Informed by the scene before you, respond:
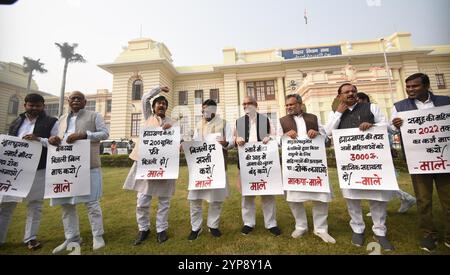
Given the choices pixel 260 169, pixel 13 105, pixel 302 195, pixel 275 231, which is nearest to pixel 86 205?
pixel 260 169

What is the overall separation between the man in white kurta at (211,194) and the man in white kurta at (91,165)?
136 cm

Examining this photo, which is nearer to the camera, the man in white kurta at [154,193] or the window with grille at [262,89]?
the man in white kurta at [154,193]

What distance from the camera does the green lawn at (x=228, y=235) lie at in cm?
279

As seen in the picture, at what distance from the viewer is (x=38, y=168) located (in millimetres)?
3350

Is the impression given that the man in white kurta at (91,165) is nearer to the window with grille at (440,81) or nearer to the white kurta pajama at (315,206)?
the white kurta pajama at (315,206)

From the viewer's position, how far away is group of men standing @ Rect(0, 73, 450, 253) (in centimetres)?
289

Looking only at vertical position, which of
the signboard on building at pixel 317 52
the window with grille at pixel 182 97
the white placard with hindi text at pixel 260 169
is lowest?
the white placard with hindi text at pixel 260 169

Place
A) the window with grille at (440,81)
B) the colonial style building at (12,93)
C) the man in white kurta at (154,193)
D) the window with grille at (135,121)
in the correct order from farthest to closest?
the window with grille at (135,121) < the window with grille at (440,81) < the colonial style building at (12,93) < the man in white kurta at (154,193)

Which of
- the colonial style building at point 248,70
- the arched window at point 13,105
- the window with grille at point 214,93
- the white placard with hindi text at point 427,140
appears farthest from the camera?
the window with grille at point 214,93

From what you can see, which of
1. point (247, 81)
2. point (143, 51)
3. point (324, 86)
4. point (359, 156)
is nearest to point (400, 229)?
point (359, 156)

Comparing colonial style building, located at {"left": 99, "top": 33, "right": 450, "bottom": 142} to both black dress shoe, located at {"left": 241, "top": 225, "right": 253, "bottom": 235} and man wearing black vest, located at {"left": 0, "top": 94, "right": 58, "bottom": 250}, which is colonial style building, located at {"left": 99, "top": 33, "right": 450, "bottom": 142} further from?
black dress shoe, located at {"left": 241, "top": 225, "right": 253, "bottom": 235}

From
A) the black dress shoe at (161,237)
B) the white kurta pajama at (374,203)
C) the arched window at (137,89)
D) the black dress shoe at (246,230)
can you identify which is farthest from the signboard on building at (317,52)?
the black dress shoe at (161,237)

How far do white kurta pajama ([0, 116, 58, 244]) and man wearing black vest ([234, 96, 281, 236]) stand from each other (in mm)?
3064
